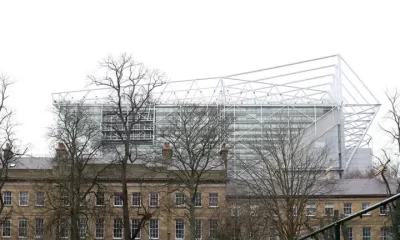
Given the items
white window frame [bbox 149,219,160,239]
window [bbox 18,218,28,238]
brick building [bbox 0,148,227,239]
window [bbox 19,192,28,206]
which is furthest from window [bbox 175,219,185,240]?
window [bbox 19,192,28,206]

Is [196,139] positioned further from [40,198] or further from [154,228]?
[40,198]

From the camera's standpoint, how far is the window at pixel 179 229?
73.2 metres

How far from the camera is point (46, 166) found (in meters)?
75.9

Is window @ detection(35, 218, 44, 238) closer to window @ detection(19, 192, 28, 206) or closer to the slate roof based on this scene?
window @ detection(19, 192, 28, 206)

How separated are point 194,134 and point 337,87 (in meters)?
57.7

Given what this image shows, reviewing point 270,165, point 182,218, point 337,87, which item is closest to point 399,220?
point 270,165

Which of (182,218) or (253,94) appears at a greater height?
(253,94)

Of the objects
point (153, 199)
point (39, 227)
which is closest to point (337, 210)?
point (153, 199)

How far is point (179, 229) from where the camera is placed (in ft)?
241

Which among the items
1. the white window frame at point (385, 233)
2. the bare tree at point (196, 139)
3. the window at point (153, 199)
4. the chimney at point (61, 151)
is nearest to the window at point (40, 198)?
the chimney at point (61, 151)

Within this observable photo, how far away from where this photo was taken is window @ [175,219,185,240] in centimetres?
7319

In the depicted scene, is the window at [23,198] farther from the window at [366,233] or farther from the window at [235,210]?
the window at [366,233]

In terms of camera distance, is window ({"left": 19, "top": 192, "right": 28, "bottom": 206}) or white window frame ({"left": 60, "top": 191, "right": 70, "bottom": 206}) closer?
white window frame ({"left": 60, "top": 191, "right": 70, "bottom": 206})

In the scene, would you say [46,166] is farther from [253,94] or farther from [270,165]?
[253,94]
